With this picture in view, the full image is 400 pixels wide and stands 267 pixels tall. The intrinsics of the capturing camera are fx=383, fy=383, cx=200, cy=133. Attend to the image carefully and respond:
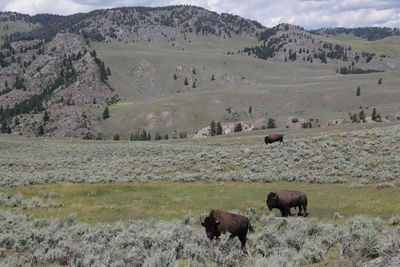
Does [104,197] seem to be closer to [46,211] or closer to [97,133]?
[46,211]

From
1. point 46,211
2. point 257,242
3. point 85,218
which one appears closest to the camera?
point 257,242

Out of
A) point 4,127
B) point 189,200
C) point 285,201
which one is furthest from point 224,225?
point 4,127

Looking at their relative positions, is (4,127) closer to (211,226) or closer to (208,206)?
(208,206)

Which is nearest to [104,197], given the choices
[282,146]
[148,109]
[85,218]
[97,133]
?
[85,218]

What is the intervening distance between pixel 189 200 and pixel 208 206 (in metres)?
2.64

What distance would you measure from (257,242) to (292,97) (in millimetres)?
179619

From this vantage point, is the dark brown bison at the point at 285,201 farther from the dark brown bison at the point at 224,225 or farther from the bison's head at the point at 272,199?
the dark brown bison at the point at 224,225

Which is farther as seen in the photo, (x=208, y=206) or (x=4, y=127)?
(x=4, y=127)

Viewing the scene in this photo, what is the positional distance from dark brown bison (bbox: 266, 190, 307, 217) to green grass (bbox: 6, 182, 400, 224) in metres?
0.93

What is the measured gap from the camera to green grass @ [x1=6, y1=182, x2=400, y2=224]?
19.3m

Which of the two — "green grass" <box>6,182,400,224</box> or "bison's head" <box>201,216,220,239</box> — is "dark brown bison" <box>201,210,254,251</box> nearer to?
"bison's head" <box>201,216,220,239</box>

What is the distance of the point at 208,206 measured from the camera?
21.8 metres

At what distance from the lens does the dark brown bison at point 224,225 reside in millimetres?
12047

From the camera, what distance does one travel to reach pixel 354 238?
37.8 ft
